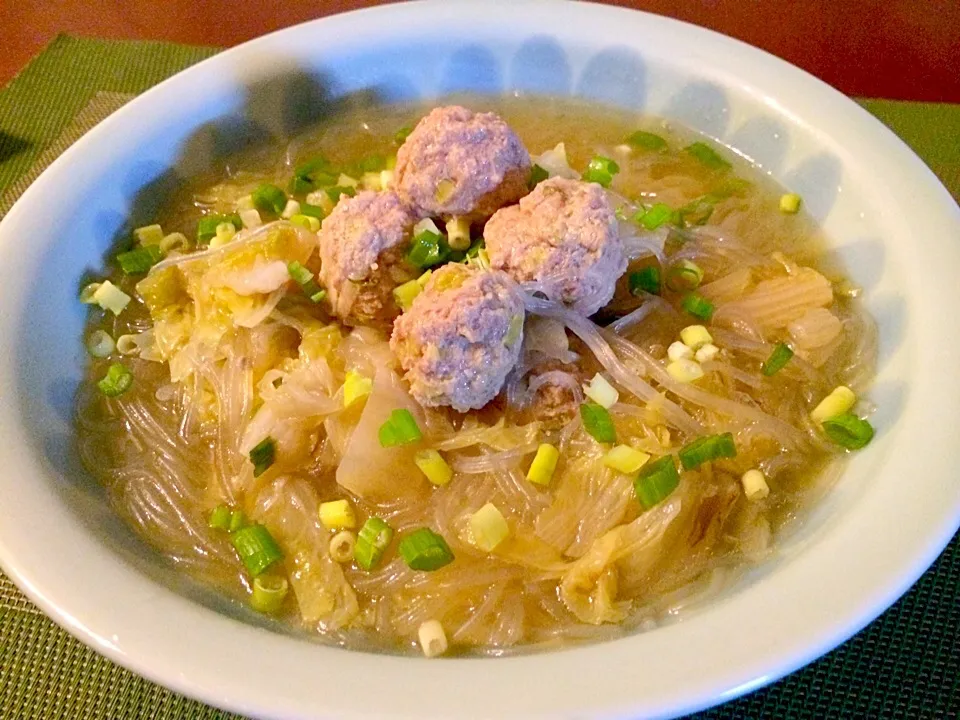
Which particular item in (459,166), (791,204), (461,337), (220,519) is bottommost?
(220,519)

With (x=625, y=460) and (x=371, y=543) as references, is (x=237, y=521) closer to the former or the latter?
(x=371, y=543)

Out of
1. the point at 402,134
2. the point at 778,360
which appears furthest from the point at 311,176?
the point at 778,360

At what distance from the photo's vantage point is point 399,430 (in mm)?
1688

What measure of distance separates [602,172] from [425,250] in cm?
72

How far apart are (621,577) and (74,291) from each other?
1.64m

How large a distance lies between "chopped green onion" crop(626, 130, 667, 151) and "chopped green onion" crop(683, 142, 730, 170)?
0.36ft

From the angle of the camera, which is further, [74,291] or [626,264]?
[74,291]

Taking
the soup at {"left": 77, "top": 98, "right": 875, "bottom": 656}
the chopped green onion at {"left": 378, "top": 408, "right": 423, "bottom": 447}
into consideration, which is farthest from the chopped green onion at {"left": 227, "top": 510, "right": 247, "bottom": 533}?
the chopped green onion at {"left": 378, "top": 408, "right": 423, "bottom": 447}

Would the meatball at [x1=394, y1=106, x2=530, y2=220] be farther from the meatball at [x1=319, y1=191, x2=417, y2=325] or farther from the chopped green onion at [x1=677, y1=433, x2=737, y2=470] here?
the chopped green onion at [x1=677, y1=433, x2=737, y2=470]

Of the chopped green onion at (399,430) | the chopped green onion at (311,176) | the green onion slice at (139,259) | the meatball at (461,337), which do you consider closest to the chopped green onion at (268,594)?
the chopped green onion at (399,430)

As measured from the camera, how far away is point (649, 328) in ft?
6.62

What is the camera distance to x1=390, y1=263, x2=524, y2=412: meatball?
5.41 feet

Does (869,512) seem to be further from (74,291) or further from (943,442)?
(74,291)

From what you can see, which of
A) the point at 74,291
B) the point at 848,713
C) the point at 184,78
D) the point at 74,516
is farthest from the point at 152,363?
the point at 848,713
